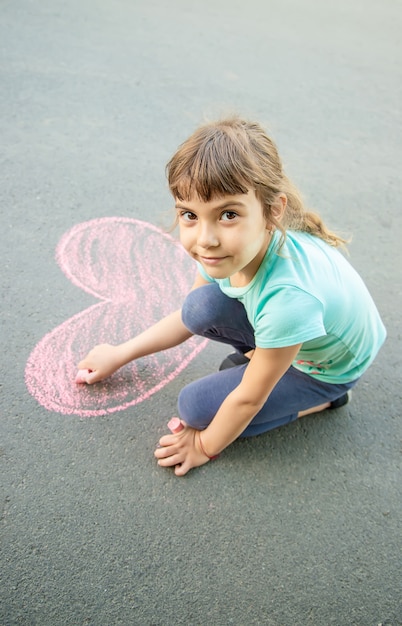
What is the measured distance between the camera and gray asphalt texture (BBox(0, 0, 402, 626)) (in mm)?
1580

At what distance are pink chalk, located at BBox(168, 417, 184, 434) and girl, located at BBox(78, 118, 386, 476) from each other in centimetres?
2

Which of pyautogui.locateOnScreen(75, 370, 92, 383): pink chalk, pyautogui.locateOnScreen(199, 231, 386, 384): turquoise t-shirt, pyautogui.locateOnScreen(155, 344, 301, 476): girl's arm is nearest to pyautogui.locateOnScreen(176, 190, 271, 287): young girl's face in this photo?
pyautogui.locateOnScreen(199, 231, 386, 384): turquoise t-shirt

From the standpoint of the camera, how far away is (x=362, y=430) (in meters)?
2.03

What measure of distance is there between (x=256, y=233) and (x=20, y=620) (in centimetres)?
117

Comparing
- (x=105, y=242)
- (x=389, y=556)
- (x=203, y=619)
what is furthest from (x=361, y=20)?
(x=203, y=619)

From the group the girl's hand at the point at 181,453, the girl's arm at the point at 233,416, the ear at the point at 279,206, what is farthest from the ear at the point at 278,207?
the girl's hand at the point at 181,453

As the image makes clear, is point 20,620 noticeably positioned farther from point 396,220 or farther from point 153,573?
point 396,220

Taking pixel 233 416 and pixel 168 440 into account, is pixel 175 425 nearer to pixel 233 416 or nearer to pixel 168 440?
pixel 168 440

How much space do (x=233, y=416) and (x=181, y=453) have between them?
0.90 ft

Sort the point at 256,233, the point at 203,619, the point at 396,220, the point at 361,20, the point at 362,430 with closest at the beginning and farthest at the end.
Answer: the point at 256,233
the point at 203,619
the point at 362,430
the point at 396,220
the point at 361,20

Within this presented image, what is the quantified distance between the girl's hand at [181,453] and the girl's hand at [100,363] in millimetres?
320

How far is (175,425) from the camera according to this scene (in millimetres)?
1884

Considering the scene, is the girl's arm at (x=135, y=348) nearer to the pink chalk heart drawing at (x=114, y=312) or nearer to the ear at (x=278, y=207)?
the pink chalk heart drawing at (x=114, y=312)

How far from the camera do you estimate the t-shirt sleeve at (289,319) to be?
1.43 meters
